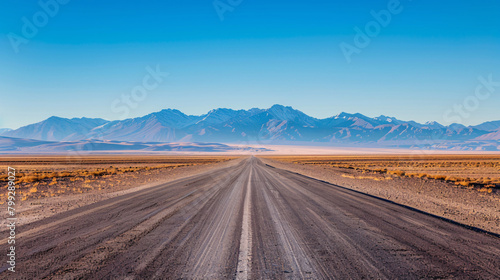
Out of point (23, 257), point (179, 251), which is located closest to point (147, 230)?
point (179, 251)

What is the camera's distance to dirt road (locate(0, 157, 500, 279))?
13.4 ft

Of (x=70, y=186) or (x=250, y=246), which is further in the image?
(x=70, y=186)

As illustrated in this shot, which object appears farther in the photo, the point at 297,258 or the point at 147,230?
the point at 147,230

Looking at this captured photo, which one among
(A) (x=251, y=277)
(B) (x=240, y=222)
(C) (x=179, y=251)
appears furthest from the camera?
(B) (x=240, y=222)

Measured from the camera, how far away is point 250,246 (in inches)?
204

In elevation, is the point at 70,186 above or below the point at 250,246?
below

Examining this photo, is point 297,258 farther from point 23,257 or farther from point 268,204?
point 268,204

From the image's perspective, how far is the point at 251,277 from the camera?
386 centimetres

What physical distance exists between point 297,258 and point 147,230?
3.54m

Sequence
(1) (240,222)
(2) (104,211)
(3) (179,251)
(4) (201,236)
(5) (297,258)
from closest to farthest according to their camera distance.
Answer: (5) (297,258)
(3) (179,251)
(4) (201,236)
(1) (240,222)
(2) (104,211)

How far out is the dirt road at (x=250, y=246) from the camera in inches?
160

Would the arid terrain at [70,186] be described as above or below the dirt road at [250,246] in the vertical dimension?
below

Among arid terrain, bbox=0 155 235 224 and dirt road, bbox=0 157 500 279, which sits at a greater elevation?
dirt road, bbox=0 157 500 279

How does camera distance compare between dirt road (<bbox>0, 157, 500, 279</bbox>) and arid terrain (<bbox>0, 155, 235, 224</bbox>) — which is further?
arid terrain (<bbox>0, 155, 235, 224</bbox>)
